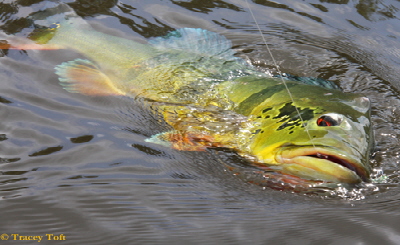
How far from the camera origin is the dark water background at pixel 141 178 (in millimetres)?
2426

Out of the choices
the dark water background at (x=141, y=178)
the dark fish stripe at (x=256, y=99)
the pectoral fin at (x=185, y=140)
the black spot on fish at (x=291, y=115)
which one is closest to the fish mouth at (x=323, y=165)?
the dark water background at (x=141, y=178)

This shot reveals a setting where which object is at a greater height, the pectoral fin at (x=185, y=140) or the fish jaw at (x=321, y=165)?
the fish jaw at (x=321, y=165)

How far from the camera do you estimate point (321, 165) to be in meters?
2.64

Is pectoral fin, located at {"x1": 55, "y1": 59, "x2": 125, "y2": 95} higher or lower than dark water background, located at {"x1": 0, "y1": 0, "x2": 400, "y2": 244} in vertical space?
higher

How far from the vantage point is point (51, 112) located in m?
3.64

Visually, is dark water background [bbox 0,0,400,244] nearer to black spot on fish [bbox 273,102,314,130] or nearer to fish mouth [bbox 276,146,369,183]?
fish mouth [bbox 276,146,369,183]

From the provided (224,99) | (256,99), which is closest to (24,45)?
(224,99)

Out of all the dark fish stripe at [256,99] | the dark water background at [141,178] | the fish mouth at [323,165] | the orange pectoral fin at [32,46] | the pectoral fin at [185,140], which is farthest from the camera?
the orange pectoral fin at [32,46]

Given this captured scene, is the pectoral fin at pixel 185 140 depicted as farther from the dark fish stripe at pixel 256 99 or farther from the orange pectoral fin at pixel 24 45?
the orange pectoral fin at pixel 24 45

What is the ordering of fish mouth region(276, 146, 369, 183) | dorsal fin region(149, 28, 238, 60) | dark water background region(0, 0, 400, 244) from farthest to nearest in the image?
dorsal fin region(149, 28, 238, 60) < fish mouth region(276, 146, 369, 183) < dark water background region(0, 0, 400, 244)

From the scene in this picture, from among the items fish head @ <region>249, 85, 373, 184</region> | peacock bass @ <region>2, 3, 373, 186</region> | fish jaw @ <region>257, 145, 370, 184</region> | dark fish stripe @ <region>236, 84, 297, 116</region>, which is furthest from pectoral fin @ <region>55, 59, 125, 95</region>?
fish jaw @ <region>257, 145, 370, 184</region>

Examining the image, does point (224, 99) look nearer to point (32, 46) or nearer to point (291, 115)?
point (291, 115)

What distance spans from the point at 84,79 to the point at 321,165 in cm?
245

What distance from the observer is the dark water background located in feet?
7.96
